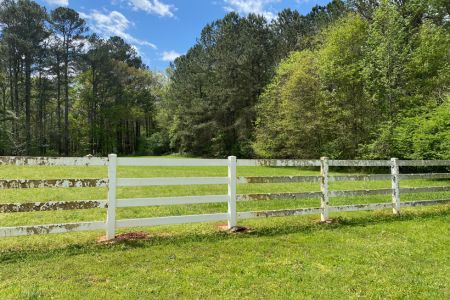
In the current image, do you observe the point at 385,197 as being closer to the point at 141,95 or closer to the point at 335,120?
the point at 335,120

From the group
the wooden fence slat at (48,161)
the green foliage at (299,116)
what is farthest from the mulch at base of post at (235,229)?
the green foliage at (299,116)

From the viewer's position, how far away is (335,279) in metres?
4.66

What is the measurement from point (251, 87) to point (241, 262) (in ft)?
130

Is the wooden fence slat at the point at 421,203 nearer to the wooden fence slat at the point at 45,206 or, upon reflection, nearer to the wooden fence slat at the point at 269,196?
the wooden fence slat at the point at 269,196

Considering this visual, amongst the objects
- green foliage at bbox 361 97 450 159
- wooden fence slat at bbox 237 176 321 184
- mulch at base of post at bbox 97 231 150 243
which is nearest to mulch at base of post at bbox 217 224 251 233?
wooden fence slat at bbox 237 176 321 184

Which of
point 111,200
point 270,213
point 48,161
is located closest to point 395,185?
point 270,213

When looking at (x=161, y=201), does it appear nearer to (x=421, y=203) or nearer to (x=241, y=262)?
(x=241, y=262)

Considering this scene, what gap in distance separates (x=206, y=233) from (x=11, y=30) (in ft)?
155

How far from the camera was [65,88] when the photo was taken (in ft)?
164

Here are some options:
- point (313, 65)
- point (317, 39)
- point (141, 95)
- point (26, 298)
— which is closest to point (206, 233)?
point (26, 298)

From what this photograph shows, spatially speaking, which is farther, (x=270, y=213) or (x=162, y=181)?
(x=270, y=213)

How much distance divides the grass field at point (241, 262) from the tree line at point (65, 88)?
126ft

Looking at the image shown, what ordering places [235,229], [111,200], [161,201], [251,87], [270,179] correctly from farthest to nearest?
1. [251,87]
2. [270,179]
3. [235,229]
4. [161,201]
5. [111,200]

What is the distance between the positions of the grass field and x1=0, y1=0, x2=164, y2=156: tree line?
3855 centimetres
